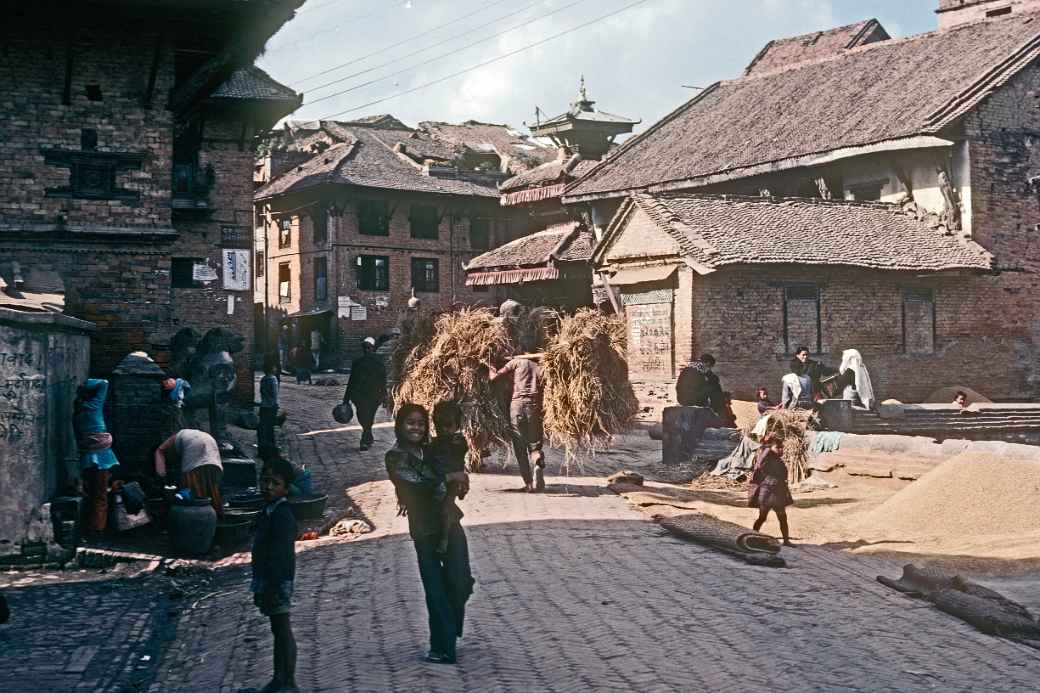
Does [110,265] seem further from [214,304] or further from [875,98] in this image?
[875,98]

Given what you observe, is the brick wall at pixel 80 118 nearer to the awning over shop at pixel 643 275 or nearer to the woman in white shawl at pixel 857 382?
the awning over shop at pixel 643 275

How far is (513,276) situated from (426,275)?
9.73 meters

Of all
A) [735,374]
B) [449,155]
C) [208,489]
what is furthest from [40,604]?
[449,155]

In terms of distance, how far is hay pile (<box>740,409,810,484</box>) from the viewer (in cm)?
1570

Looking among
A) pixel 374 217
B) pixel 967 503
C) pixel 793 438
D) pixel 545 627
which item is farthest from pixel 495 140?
pixel 545 627

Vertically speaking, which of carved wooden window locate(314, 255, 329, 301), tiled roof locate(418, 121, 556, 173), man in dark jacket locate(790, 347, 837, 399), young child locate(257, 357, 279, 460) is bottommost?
young child locate(257, 357, 279, 460)

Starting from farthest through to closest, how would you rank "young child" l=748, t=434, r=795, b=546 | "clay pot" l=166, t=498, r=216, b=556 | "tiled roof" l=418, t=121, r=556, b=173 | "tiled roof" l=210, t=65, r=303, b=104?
"tiled roof" l=418, t=121, r=556, b=173, "tiled roof" l=210, t=65, r=303, b=104, "clay pot" l=166, t=498, r=216, b=556, "young child" l=748, t=434, r=795, b=546

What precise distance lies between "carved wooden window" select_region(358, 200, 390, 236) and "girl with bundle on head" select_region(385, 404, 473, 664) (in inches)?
1388

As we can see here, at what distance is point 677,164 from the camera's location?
31.2m

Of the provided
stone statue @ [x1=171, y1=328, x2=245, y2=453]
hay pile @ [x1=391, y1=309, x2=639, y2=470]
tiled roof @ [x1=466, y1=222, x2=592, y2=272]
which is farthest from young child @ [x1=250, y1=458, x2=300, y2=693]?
tiled roof @ [x1=466, y1=222, x2=592, y2=272]

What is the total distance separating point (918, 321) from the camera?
82.8ft

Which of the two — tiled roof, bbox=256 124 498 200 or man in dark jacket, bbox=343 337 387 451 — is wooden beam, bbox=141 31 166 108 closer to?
man in dark jacket, bbox=343 337 387 451

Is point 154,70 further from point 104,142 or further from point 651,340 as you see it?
point 651,340

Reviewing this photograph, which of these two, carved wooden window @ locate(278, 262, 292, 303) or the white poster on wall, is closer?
the white poster on wall
